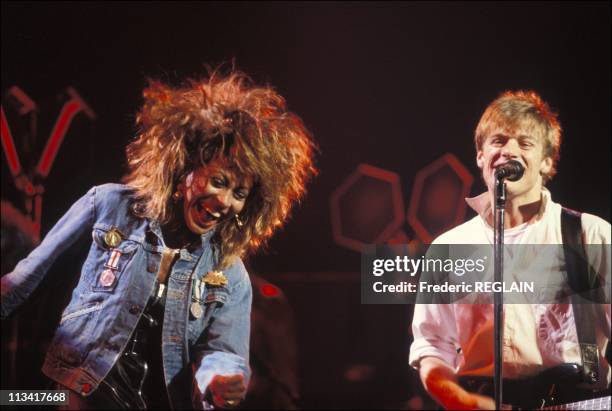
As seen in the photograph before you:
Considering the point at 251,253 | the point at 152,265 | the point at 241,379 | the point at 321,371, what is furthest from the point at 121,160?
the point at 321,371

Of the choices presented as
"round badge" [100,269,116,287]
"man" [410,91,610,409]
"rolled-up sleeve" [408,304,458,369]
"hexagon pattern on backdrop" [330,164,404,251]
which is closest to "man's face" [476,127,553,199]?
"man" [410,91,610,409]

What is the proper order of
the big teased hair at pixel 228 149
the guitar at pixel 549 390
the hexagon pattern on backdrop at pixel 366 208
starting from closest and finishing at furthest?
the guitar at pixel 549 390, the big teased hair at pixel 228 149, the hexagon pattern on backdrop at pixel 366 208

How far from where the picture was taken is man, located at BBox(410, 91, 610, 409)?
124 inches

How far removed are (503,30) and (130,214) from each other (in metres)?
2.01

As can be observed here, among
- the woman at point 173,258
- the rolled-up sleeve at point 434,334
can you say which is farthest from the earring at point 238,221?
the rolled-up sleeve at point 434,334

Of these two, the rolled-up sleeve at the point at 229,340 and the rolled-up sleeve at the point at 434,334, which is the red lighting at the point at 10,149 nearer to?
the rolled-up sleeve at the point at 229,340

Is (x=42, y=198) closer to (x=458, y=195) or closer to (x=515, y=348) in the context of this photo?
(x=458, y=195)

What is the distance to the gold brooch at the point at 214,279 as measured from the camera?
3197 mm

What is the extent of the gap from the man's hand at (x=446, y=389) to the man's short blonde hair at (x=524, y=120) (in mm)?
980

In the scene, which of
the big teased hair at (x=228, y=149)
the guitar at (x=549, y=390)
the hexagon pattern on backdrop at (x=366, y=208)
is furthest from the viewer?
the hexagon pattern on backdrop at (x=366, y=208)

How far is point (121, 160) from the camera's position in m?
3.32

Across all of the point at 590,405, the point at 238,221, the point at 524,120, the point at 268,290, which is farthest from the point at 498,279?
the point at 238,221

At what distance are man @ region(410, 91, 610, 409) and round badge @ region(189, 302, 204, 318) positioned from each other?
3.19ft

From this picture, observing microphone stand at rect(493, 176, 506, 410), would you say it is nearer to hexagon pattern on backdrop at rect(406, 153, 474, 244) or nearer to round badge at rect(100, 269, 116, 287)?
hexagon pattern on backdrop at rect(406, 153, 474, 244)
